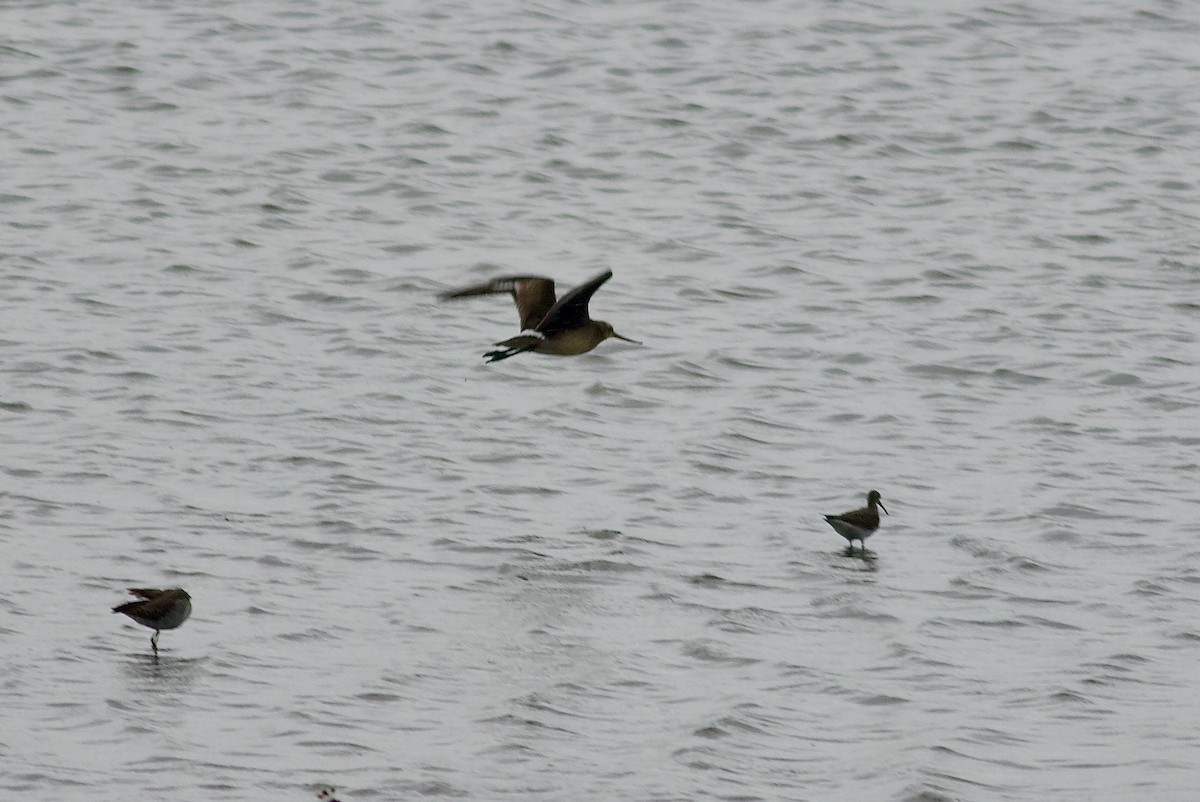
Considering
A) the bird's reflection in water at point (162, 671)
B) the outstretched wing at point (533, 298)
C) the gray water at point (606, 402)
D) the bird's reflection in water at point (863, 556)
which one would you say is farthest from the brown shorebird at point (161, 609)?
the bird's reflection in water at point (863, 556)

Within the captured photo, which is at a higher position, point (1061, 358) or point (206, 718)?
point (206, 718)

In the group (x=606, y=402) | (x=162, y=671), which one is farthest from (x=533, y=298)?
(x=162, y=671)

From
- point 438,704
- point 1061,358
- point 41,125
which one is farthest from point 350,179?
point 438,704

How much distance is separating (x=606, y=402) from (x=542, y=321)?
2.72m

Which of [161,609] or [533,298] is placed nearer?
[161,609]

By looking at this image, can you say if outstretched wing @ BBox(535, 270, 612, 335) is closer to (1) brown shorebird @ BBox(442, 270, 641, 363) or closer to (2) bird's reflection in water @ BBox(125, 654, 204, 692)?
(1) brown shorebird @ BBox(442, 270, 641, 363)

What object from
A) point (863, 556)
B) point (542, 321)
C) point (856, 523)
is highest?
point (542, 321)

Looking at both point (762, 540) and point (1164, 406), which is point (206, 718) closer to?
point (762, 540)

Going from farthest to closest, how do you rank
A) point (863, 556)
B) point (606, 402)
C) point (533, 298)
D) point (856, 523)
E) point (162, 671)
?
1. point (606, 402)
2. point (533, 298)
3. point (863, 556)
4. point (856, 523)
5. point (162, 671)

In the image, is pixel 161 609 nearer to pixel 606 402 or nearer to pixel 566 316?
pixel 566 316

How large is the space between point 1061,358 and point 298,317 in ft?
20.0

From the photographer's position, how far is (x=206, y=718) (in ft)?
28.9

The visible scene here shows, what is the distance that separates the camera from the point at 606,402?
15.0 metres

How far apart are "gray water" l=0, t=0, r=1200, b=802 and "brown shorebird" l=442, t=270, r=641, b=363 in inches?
38.2
